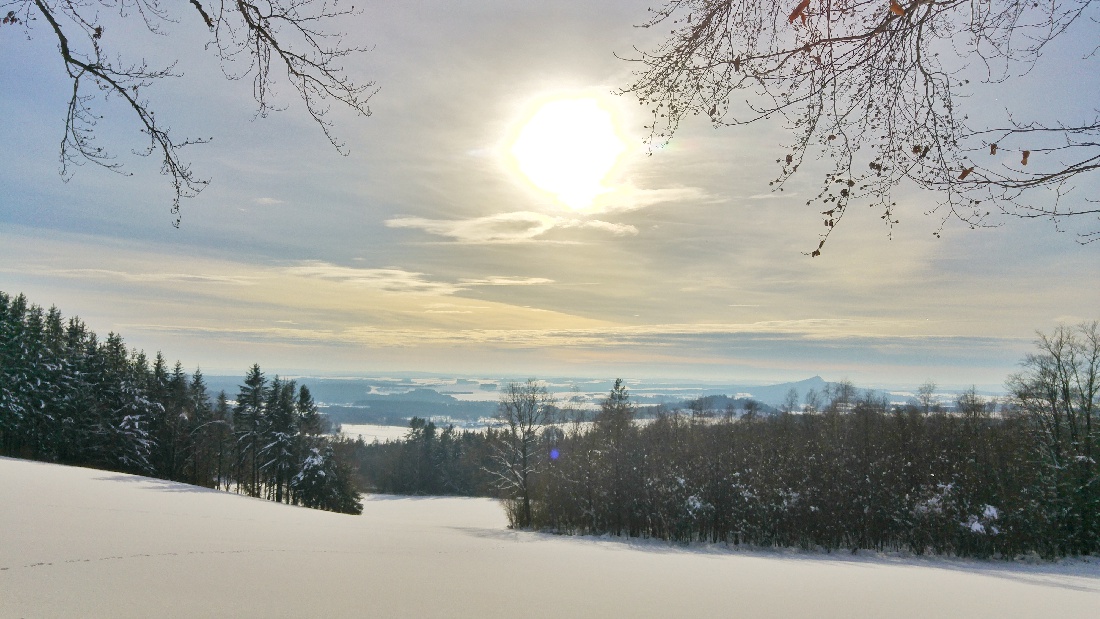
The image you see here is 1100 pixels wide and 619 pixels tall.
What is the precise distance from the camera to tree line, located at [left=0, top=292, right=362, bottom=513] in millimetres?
32438

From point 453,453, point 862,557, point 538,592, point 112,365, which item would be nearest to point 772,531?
point 862,557

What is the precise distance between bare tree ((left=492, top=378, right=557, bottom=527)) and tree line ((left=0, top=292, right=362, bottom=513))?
16.0m

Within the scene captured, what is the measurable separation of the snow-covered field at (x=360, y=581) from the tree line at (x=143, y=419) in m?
26.9

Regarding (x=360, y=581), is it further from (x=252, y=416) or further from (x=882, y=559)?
(x=252, y=416)

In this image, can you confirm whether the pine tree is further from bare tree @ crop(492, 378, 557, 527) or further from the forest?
bare tree @ crop(492, 378, 557, 527)

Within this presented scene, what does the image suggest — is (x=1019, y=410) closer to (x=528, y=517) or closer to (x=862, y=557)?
(x=862, y=557)

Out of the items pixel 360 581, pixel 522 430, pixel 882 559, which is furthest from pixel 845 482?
pixel 360 581

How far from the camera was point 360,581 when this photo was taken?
19.5 feet

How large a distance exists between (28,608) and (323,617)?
192cm

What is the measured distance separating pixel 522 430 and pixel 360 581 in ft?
73.9

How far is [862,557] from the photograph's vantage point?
19359 millimetres

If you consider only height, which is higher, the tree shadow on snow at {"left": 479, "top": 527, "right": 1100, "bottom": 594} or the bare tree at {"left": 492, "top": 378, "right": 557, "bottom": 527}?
the bare tree at {"left": 492, "top": 378, "right": 557, "bottom": 527}

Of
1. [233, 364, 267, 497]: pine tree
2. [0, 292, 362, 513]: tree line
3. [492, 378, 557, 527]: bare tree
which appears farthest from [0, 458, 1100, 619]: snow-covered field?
[233, 364, 267, 497]: pine tree

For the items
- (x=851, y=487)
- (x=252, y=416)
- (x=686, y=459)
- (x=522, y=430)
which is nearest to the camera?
(x=851, y=487)
